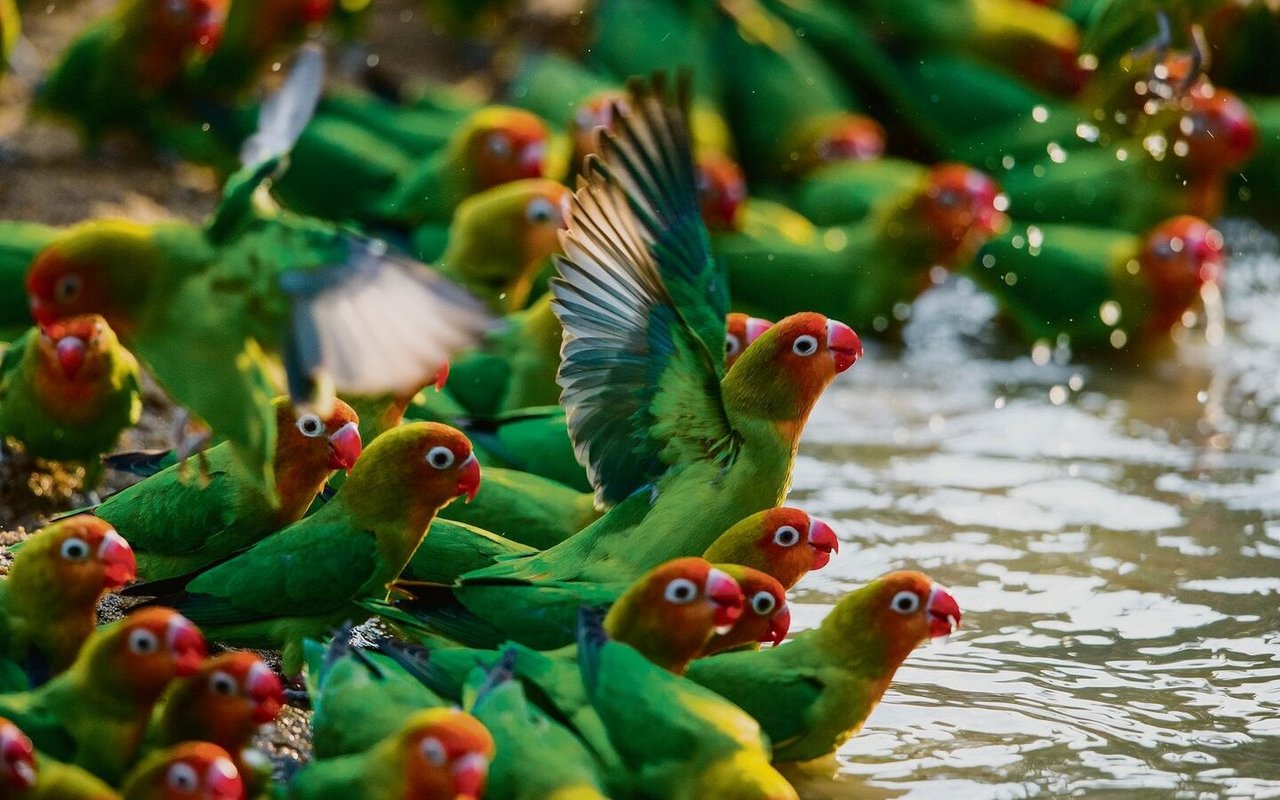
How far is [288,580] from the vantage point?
3.88m

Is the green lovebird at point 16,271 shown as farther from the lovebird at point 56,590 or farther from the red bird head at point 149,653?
the red bird head at point 149,653

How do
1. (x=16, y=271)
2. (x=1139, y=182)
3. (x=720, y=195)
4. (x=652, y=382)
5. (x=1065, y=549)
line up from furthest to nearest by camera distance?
1. (x=1139, y=182)
2. (x=720, y=195)
3. (x=16, y=271)
4. (x=1065, y=549)
5. (x=652, y=382)

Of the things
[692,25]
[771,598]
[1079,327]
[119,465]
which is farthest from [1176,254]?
[119,465]

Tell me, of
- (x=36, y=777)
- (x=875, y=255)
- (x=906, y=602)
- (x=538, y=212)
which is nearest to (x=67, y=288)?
(x=36, y=777)

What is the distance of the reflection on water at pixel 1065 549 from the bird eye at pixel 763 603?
42 centimetres

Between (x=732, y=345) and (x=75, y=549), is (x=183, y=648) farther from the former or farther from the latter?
(x=732, y=345)

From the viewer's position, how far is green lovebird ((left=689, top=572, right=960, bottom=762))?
366cm

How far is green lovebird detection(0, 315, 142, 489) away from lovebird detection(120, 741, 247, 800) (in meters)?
1.84

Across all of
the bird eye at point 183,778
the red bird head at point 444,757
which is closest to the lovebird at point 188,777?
the bird eye at point 183,778

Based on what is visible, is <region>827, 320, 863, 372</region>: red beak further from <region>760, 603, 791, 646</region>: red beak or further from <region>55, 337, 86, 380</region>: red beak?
<region>55, 337, 86, 380</region>: red beak

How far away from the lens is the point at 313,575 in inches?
153

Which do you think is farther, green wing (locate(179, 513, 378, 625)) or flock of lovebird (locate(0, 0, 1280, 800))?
green wing (locate(179, 513, 378, 625))

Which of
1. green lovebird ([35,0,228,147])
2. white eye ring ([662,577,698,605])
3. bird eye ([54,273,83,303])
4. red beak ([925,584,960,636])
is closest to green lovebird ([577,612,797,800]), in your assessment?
white eye ring ([662,577,698,605])

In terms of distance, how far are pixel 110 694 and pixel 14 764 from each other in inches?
11.9
